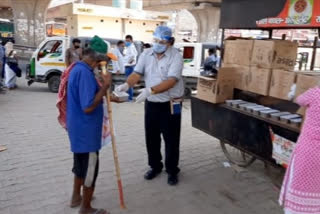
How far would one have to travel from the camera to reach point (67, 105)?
275 centimetres

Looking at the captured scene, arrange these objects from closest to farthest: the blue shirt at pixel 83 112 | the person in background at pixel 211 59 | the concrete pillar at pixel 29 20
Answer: the blue shirt at pixel 83 112 → the person in background at pixel 211 59 → the concrete pillar at pixel 29 20

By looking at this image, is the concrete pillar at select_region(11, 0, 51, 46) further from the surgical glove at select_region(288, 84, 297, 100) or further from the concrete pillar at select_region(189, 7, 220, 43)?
the surgical glove at select_region(288, 84, 297, 100)

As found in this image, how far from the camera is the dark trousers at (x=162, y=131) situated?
143 inches

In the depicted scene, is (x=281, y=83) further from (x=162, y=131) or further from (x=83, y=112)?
(x=83, y=112)

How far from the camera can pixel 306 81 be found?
3.06 meters

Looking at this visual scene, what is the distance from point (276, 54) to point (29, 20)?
788 inches

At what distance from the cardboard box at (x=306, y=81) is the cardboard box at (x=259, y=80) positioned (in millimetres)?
422

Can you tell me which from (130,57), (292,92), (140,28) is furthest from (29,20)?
(292,92)

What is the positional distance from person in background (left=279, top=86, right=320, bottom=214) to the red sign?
4.37ft

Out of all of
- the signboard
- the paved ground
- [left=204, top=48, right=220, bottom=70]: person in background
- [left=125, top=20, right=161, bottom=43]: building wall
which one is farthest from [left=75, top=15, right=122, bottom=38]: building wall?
the signboard

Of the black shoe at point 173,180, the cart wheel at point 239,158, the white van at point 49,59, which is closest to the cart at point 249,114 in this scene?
the cart wheel at point 239,158

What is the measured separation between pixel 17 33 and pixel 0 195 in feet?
62.6

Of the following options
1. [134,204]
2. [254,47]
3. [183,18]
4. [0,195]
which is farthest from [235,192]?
[183,18]

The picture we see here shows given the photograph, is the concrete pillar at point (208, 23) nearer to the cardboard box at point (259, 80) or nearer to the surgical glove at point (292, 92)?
the cardboard box at point (259, 80)
